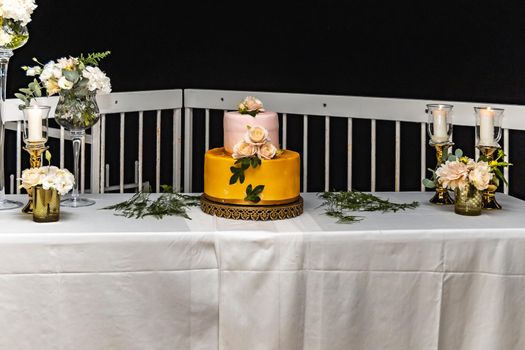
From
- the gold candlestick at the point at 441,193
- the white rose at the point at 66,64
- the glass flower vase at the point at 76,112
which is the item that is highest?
the white rose at the point at 66,64

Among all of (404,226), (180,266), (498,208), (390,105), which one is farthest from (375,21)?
(180,266)

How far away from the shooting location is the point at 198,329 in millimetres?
1985

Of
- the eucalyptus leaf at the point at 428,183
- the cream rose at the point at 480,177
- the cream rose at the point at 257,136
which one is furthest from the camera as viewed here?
the eucalyptus leaf at the point at 428,183

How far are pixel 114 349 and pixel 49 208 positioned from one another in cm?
38

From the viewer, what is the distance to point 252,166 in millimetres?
2072

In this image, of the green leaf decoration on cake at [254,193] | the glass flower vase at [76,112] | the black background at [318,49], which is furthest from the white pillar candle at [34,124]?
the black background at [318,49]

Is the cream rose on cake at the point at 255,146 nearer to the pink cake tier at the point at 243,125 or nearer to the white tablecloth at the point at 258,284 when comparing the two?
the pink cake tier at the point at 243,125

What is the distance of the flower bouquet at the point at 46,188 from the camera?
2000 mm

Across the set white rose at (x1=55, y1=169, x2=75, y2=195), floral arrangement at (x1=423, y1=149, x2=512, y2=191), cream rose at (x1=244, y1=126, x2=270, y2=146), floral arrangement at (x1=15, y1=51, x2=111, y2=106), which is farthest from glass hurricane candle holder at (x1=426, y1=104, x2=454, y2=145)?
white rose at (x1=55, y1=169, x2=75, y2=195)

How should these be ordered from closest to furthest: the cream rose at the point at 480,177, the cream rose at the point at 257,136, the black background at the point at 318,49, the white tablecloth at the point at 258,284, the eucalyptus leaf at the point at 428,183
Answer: the white tablecloth at the point at 258,284, the cream rose at the point at 257,136, the cream rose at the point at 480,177, the eucalyptus leaf at the point at 428,183, the black background at the point at 318,49

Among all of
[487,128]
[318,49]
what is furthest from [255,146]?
[318,49]

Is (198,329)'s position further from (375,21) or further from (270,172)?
(375,21)

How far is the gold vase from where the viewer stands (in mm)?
2004

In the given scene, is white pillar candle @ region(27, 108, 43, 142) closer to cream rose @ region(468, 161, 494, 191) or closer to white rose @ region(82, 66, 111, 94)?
white rose @ region(82, 66, 111, 94)
